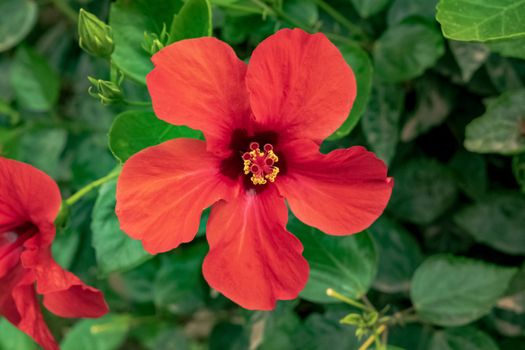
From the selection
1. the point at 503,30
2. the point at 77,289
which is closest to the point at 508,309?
the point at 503,30

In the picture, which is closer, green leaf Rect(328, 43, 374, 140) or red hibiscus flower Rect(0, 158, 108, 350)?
red hibiscus flower Rect(0, 158, 108, 350)

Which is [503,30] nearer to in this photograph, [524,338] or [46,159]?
[524,338]

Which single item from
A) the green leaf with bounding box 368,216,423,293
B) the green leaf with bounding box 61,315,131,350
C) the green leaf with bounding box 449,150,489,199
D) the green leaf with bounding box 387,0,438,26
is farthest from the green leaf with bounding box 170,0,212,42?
the green leaf with bounding box 61,315,131,350

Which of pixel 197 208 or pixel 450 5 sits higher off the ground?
pixel 450 5

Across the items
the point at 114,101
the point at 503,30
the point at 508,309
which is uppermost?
the point at 503,30

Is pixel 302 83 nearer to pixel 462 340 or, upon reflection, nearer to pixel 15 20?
pixel 462 340

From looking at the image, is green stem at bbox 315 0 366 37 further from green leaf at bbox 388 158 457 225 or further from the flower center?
the flower center
